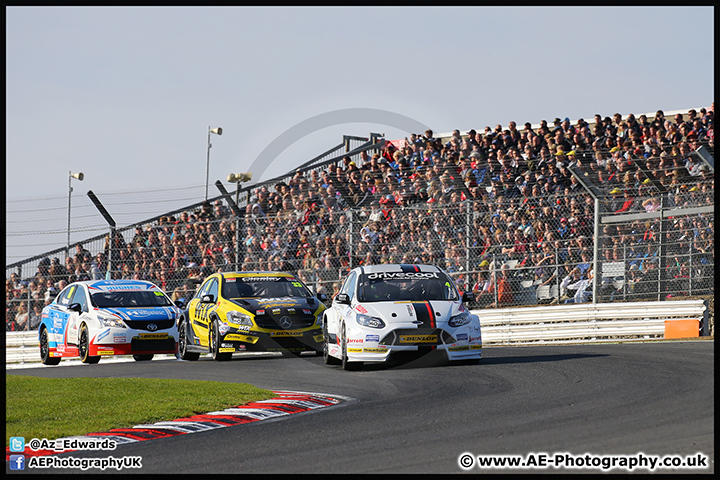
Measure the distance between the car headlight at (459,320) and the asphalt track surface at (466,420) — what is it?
0.57 m

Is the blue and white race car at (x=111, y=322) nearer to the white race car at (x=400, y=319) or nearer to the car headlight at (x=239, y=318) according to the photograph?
the car headlight at (x=239, y=318)

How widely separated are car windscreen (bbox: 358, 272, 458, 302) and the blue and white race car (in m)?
5.17

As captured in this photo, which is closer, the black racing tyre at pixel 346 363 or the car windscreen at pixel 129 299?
the black racing tyre at pixel 346 363

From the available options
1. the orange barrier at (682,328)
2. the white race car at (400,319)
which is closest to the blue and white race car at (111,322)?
the white race car at (400,319)

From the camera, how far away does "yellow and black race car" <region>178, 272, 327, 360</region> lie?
1516cm

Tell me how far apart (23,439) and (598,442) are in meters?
4.60

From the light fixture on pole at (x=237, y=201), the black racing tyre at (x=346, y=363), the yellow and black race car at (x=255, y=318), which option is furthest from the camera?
the light fixture on pole at (x=237, y=201)

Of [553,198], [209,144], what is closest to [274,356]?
[553,198]

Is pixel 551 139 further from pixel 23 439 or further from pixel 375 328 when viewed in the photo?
pixel 23 439

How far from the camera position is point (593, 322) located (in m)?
16.4

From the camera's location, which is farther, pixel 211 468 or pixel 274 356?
pixel 274 356

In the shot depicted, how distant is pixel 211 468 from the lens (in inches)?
245

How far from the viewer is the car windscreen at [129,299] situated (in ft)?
56.1

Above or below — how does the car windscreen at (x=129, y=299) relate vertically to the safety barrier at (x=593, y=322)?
above
